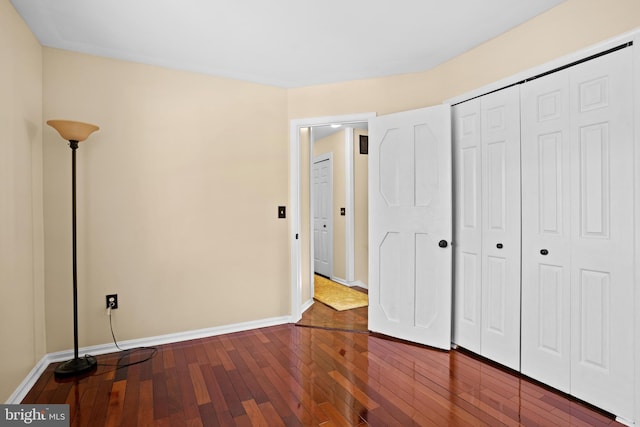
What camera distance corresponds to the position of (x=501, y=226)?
2.51 meters

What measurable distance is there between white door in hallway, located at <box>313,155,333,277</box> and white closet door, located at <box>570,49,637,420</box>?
3637mm

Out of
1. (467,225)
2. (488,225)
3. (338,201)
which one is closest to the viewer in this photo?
(488,225)

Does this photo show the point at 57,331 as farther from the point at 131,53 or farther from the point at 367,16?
the point at 367,16

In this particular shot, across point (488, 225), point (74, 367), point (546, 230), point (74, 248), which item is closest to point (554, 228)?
point (546, 230)

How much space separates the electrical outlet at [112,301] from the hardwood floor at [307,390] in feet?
1.22

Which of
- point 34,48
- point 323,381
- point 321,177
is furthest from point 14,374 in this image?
point 321,177

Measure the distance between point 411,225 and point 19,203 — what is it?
275cm

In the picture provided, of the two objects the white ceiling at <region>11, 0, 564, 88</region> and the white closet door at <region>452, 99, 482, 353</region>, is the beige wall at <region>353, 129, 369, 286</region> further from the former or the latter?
the white closet door at <region>452, 99, 482, 353</region>

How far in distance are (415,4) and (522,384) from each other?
2466 millimetres

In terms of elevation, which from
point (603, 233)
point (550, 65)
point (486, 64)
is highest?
point (486, 64)

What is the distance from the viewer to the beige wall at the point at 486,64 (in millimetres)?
1966

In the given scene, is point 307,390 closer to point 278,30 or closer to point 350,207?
point 278,30

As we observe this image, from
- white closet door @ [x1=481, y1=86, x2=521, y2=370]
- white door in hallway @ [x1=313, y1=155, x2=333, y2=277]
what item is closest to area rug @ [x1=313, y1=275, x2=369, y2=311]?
white door in hallway @ [x1=313, y1=155, x2=333, y2=277]

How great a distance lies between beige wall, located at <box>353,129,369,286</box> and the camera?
5031mm
